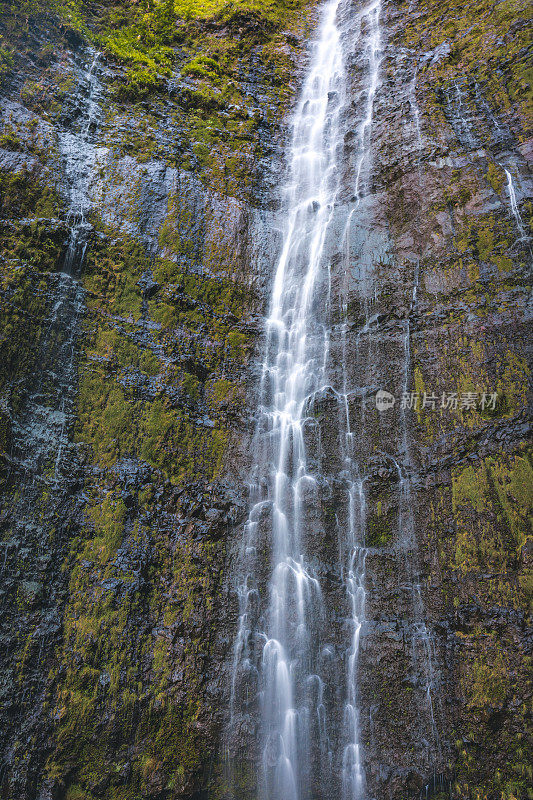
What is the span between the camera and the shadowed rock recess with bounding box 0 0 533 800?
21.0ft

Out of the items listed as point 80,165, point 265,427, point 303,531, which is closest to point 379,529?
point 303,531

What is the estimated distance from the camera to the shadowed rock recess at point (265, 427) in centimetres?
639

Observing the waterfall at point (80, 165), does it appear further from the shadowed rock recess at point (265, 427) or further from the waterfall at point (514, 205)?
the waterfall at point (514, 205)

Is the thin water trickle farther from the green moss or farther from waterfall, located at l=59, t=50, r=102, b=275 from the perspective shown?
waterfall, located at l=59, t=50, r=102, b=275

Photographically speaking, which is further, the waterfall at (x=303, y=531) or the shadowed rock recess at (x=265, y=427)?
the waterfall at (x=303, y=531)

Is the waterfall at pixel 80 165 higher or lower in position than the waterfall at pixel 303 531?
higher

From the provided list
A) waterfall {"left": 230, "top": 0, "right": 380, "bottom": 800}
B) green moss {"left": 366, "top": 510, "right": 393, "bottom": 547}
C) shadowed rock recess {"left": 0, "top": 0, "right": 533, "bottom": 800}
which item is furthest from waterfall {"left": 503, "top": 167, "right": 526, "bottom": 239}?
green moss {"left": 366, "top": 510, "right": 393, "bottom": 547}

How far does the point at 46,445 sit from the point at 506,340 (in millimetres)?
7165

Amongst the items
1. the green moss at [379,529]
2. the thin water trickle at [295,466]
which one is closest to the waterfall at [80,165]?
the thin water trickle at [295,466]

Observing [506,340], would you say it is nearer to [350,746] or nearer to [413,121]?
[413,121]

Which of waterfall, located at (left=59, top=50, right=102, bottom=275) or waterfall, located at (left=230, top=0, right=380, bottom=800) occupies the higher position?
waterfall, located at (left=59, top=50, right=102, bottom=275)

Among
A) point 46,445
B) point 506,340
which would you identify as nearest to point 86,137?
point 46,445

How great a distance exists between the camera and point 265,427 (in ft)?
28.9

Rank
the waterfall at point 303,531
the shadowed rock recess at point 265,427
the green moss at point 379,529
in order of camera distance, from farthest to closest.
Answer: the green moss at point 379,529, the waterfall at point 303,531, the shadowed rock recess at point 265,427
